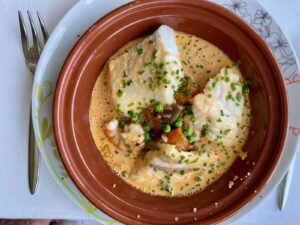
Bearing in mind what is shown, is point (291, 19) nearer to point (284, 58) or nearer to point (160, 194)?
point (284, 58)

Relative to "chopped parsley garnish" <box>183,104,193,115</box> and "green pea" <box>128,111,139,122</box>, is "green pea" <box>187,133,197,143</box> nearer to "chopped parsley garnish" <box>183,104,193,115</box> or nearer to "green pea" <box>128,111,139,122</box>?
"chopped parsley garnish" <box>183,104,193,115</box>

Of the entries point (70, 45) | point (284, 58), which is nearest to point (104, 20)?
point (70, 45)

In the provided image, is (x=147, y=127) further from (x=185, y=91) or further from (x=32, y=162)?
(x=32, y=162)

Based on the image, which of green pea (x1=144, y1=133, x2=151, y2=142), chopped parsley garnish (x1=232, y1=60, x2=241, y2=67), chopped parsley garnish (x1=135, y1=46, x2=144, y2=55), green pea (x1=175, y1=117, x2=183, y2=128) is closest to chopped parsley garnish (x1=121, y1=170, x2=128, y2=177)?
green pea (x1=144, y1=133, x2=151, y2=142)

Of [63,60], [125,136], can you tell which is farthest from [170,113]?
[63,60]

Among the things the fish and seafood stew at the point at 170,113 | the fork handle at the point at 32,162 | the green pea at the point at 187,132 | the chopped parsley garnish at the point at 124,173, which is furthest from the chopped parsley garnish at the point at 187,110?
the fork handle at the point at 32,162

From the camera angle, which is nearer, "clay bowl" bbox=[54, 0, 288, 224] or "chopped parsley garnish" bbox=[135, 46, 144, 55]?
"clay bowl" bbox=[54, 0, 288, 224]

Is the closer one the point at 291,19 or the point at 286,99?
the point at 286,99
